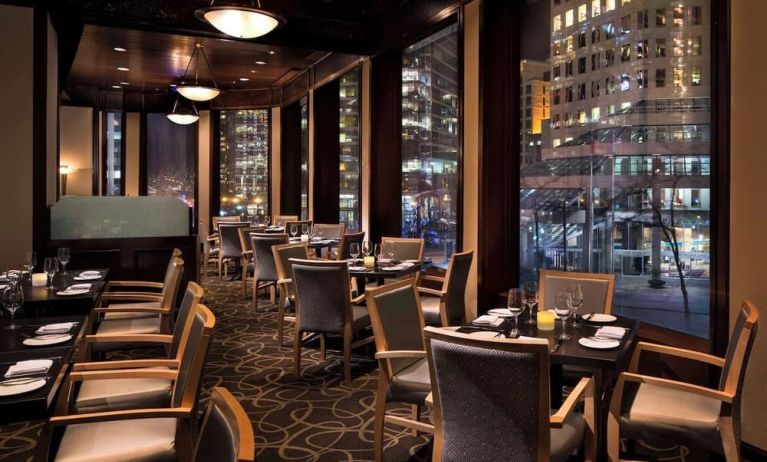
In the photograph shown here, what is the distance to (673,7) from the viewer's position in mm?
3336

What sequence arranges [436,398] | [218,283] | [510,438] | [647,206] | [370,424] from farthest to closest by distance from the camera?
[218,283]
[647,206]
[370,424]
[436,398]
[510,438]

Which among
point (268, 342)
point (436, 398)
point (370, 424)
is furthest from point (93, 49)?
point (436, 398)

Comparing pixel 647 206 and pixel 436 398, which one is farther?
pixel 647 206

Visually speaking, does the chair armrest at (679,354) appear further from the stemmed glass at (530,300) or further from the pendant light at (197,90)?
the pendant light at (197,90)

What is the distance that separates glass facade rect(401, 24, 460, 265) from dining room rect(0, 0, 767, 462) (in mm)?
35

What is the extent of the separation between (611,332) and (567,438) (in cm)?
69

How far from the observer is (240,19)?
4352 mm

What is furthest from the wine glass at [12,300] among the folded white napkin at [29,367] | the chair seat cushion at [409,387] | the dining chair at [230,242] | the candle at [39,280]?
the dining chair at [230,242]

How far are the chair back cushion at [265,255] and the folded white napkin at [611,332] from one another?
3861mm

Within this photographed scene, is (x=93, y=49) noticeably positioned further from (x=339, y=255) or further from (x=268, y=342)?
(x=268, y=342)

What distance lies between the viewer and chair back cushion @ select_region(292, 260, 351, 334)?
3676 mm

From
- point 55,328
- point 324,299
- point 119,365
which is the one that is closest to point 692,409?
point 324,299

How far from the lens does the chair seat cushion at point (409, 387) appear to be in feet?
8.04

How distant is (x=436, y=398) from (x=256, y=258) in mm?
4358
